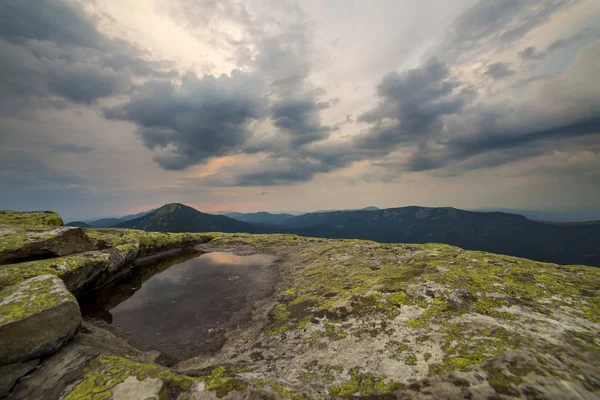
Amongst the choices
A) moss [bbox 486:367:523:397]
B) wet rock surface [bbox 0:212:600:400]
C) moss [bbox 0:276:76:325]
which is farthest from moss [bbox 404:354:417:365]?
moss [bbox 0:276:76:325]

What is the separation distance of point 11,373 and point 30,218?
2414 cm

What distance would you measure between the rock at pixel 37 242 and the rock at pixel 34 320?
294 inches

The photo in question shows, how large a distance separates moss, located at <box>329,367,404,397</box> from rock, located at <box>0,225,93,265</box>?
76.2 feet

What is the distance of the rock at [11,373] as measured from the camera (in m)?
8.20

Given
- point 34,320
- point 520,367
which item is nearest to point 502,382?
point 520,367

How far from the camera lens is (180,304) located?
1812 centimetres

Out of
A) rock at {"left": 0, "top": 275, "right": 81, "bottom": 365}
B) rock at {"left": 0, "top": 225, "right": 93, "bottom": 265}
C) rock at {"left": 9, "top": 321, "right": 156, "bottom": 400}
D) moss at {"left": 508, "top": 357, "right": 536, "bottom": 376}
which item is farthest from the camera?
rock at {"left": 0, "top": 225, "right": 93, "bottom": 265}

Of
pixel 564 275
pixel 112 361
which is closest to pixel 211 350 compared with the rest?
pixel 112 361

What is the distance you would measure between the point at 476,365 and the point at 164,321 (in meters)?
16.7

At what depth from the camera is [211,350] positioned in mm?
12375

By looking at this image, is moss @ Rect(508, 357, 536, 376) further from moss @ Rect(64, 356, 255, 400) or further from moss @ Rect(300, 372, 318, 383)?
moss @ Rect(64, 356, 255, 400)

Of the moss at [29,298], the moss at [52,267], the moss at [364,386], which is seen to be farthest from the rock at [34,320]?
the moss at [364,386]

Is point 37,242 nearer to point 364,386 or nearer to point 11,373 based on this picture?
point 11,373

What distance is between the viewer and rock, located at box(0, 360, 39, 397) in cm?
820
